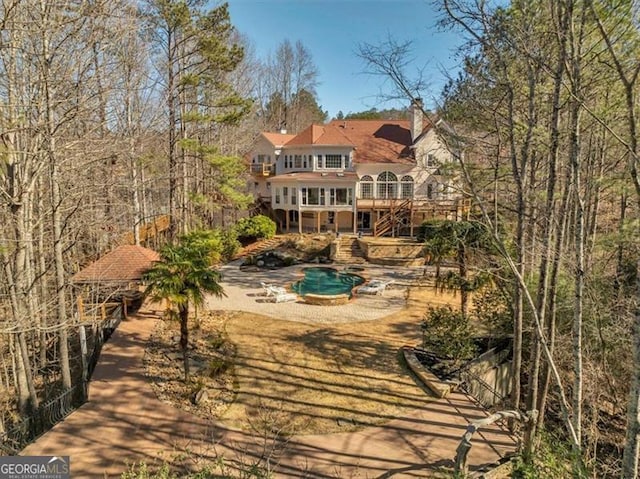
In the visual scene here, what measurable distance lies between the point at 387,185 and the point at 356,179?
3.12m

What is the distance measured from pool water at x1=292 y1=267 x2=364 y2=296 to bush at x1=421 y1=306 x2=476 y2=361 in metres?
7.03

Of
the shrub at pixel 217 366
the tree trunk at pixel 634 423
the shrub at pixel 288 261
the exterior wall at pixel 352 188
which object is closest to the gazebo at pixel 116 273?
the shrub at pixel 217 366

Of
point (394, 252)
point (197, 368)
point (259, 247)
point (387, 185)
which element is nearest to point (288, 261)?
point (259, 247)

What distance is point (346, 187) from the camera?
27.4 m

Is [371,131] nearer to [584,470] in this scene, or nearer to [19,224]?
[19,224]

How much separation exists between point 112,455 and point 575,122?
919cm

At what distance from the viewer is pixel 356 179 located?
88.9 ft

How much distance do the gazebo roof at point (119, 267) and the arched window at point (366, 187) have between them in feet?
60.7

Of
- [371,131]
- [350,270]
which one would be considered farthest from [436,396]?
[371,131]

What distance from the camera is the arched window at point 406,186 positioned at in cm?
2852

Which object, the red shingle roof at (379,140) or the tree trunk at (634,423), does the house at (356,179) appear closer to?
the red shingle roof at (379,140)

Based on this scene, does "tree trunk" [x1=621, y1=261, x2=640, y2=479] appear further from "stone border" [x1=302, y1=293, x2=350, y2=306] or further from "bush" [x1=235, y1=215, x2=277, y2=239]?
"bush" [x1=235, y1=215, x2=277, y2=239]

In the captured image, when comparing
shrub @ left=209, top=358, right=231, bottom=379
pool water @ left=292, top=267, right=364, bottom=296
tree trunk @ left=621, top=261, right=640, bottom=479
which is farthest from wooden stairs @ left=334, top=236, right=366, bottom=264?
tree trunk @ left=621, top=261, right=640, bottom=479

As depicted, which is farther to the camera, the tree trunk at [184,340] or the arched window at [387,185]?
the arched window at [387,185]
